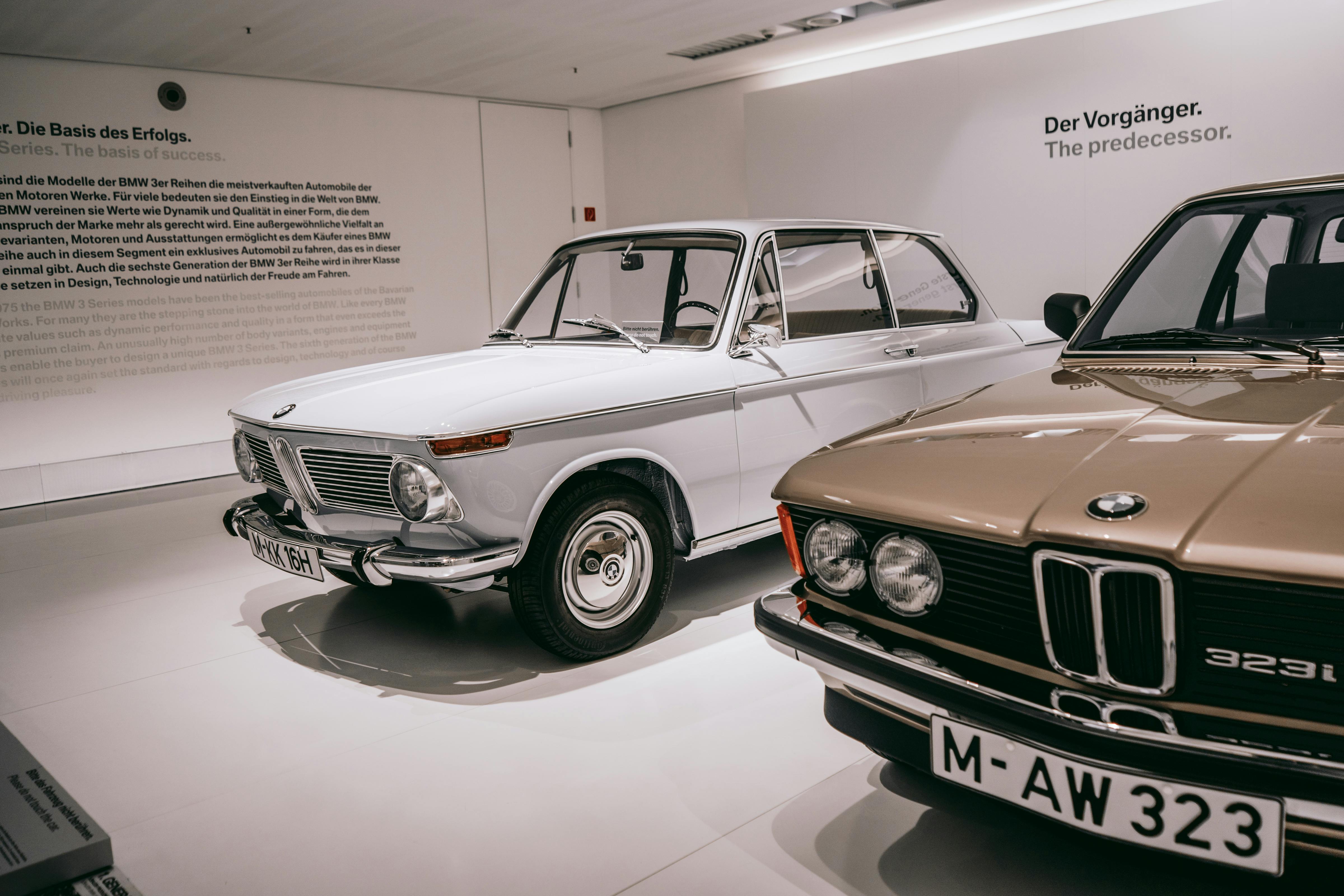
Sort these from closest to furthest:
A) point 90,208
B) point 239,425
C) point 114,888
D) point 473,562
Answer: point 114,888
point 473,562
point 239,425
point 90,208

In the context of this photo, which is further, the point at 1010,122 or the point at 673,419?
the point at 1010,122

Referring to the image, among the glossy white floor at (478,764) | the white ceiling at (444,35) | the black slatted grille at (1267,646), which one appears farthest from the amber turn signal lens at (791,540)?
the white ceiling at (444,35)

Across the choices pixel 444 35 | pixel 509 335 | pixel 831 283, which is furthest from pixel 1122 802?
pixel 444 35


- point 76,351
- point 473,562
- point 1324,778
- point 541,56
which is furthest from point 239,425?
point 541,56

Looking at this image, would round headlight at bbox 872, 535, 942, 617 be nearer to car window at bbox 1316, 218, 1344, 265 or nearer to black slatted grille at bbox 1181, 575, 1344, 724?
black slatted grille at bbox 1181, 575, 1344, 724

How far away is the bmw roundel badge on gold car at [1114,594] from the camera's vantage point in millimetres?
1437

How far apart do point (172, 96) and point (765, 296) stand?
6.53 meters

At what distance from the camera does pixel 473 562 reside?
3.00 metres

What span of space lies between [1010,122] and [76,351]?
7853 millimetres

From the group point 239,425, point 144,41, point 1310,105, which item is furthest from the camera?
point 144,41

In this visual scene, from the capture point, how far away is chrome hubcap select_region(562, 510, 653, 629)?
11.0ft

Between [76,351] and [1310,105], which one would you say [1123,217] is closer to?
[1310,105]

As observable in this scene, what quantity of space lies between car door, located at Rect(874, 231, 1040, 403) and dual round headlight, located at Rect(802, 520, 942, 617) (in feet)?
8.20

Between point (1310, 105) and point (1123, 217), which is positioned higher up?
point (1310, 105)
